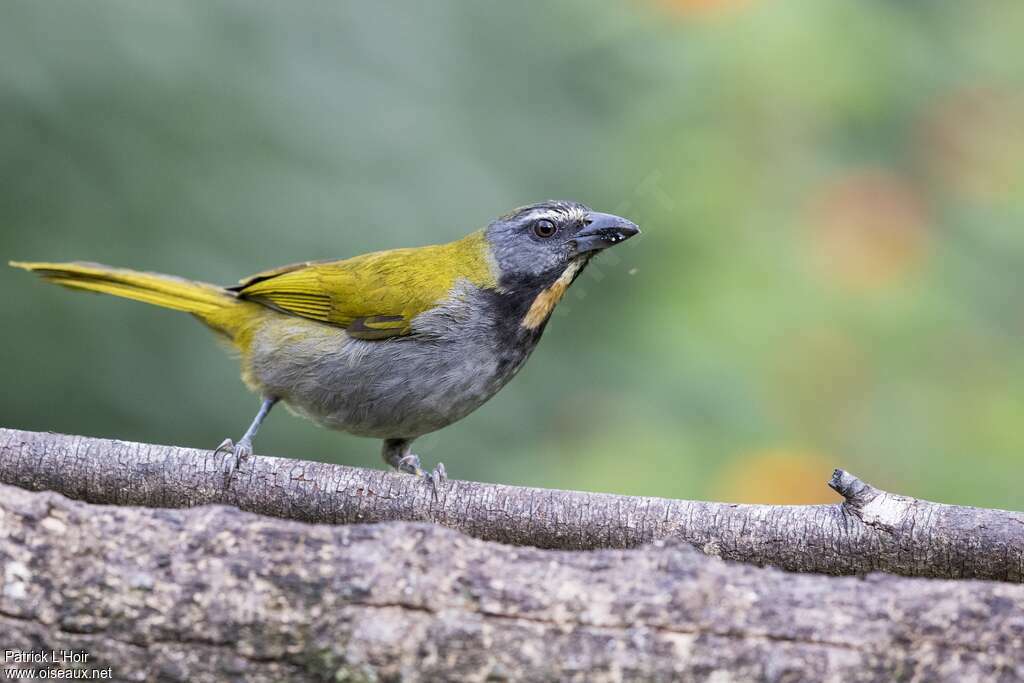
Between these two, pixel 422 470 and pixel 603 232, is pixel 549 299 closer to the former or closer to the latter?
pixel 603 232

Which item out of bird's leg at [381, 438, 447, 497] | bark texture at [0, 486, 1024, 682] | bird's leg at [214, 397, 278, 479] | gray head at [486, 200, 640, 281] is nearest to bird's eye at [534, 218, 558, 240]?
gray head at [486, 200, 640, 281]

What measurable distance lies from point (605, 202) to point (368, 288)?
123 cm

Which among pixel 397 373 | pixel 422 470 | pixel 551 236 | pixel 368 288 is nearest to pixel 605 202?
pixel 551 236

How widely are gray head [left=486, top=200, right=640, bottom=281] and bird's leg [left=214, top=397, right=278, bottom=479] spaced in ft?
3.51

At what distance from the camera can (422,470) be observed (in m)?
4.26

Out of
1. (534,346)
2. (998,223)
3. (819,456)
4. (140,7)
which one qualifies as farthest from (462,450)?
(998,223)

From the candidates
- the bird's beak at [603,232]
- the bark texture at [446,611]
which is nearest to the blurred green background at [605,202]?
the bird's beak at [603,232]

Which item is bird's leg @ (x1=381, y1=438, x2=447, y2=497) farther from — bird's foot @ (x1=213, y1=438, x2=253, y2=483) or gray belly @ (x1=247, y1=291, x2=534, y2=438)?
bird's foot @ (x1=213, y1=438, x2=253, y2=483)

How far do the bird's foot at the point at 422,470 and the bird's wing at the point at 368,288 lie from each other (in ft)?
1.64

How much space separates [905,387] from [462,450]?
214 cm

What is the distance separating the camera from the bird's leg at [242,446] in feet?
11.9

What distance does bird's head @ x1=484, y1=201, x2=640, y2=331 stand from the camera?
4.88m

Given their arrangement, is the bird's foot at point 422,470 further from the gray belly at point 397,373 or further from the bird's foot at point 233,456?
the bird's foot at point 233,456

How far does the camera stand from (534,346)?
4918 millimetres
